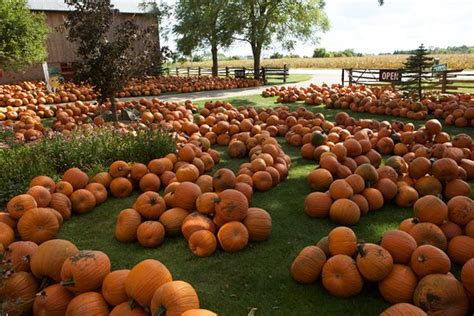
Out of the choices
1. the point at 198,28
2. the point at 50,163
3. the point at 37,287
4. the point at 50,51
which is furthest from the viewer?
the point at 50,51

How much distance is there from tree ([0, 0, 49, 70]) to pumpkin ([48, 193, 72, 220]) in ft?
39.0

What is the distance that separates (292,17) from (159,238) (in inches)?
1082

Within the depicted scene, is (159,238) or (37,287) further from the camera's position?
(159,238)

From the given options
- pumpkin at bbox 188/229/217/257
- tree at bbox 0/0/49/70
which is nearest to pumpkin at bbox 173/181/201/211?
pumpkin at bbox 188/229/217/257

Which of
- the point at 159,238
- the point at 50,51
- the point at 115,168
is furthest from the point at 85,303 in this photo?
the point at 50,51

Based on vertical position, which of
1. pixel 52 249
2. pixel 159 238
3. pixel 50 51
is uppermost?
pixel 50 51

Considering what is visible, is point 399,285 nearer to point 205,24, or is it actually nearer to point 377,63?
point 205,24

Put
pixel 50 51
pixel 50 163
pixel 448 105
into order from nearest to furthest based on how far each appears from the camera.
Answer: pixel 50 163 < pixel 448 105 < pixel 50 51

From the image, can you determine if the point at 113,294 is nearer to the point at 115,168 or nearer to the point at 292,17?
the point at 115,168

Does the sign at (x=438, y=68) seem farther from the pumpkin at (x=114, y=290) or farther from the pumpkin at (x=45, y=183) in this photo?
the pumpkin at (x=114, y=290)

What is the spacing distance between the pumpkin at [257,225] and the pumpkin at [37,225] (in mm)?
2173

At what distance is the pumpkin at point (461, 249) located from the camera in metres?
3.32

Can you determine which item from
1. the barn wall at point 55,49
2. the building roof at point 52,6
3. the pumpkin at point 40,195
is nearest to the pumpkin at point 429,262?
the pumpkin at point 40,195

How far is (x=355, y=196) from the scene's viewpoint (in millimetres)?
4566
